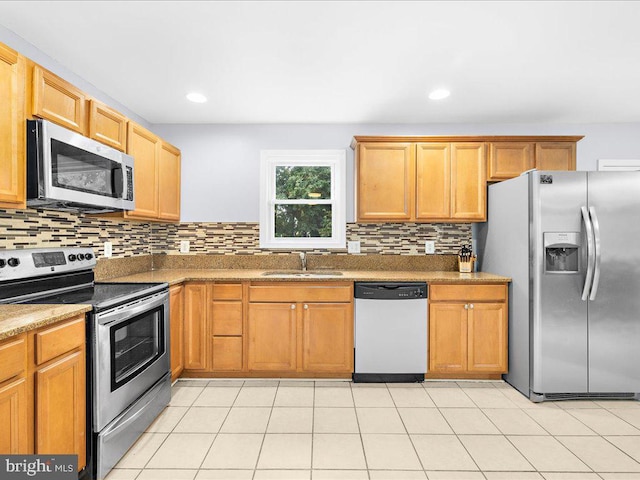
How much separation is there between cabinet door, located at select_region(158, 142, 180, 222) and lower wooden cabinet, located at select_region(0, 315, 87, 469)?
172 centimetres

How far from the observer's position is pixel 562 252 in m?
2.80

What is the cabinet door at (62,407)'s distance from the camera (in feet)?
5.09

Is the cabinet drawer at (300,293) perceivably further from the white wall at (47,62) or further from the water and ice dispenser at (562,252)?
the white wall at (47,62)

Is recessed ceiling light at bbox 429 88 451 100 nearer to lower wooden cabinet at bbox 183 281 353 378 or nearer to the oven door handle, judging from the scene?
lower wooden cabinet at bbox 183 281 353 378

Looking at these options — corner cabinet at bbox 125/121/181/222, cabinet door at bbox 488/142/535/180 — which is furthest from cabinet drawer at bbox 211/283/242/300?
cabinet door at bbox 488/142/535/180

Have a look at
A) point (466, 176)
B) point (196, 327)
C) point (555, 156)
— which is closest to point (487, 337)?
point (466, 176)

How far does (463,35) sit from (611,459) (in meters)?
2.51

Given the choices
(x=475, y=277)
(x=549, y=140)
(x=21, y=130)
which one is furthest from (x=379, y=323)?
(x=21, y=130)

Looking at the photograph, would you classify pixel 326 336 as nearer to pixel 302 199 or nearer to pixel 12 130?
pixel 302 199

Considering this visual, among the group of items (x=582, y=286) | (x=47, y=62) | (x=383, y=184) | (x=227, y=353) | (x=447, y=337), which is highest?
(x=47, y=62)

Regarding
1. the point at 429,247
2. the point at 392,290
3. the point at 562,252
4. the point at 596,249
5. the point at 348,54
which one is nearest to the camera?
the point at 348,54

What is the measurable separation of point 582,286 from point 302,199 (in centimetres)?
250

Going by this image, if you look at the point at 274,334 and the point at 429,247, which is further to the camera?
the point at 429,247

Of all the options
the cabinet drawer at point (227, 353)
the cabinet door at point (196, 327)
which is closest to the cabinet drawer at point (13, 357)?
the cabinet door at point (196, 327)
